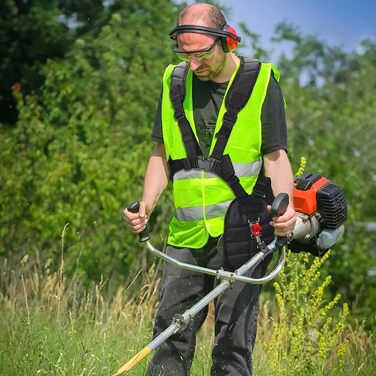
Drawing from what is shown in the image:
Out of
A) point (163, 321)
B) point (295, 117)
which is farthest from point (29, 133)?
point (295, 117)

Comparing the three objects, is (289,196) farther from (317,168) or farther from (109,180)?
(317,168)

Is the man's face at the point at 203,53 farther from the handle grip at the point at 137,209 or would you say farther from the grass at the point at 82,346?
the grass at the point at 82,346

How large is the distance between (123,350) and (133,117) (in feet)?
21.0

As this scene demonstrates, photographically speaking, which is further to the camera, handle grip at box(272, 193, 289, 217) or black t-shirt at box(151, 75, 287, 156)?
black t-shirt at box(151, 75, 287, 156)

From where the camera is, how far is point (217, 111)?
4527mm

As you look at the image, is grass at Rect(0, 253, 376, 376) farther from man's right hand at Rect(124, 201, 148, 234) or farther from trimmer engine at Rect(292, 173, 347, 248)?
trimmer engine at Rect(292, 173, 347, 248)

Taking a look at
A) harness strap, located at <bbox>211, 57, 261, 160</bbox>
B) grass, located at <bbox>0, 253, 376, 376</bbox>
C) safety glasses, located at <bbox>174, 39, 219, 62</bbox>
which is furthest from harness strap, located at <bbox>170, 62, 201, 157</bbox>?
grass, located at <bbox>0, 253, 376, 376</bbox>

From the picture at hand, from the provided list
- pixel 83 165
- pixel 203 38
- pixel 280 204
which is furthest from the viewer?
pixel 83 165

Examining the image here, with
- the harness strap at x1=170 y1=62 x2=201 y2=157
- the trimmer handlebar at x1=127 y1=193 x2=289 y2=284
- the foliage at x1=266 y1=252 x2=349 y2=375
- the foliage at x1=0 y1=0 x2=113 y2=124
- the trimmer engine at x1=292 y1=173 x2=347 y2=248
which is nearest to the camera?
the trimmer handlebar at x1=127 y1=193 x2=289 y2=284

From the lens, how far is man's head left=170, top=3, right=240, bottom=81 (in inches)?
172

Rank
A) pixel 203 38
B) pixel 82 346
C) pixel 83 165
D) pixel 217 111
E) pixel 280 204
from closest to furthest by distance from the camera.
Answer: pixel 280 204, pixel 203 38, pixel 217 111, pixel 82 346, pixel 83 165

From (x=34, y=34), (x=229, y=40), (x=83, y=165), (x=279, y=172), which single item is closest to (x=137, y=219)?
(x=279, y=172)

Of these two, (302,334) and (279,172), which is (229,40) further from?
(302,334)

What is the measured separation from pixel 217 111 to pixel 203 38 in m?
0.34
